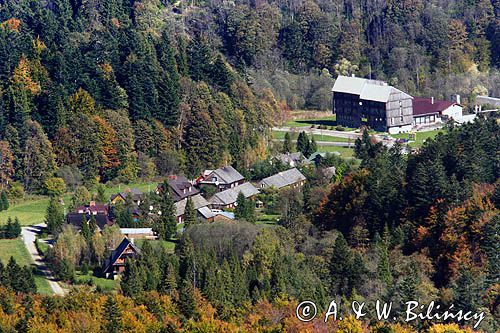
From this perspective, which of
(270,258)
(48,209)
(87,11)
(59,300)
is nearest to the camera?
(59,300)

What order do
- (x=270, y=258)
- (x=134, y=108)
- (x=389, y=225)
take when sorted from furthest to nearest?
(x=134, y=108)
(x=389, y=225)
(x=270, y=258)

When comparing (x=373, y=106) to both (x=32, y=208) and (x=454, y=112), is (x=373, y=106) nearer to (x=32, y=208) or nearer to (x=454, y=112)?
(x=454, y=112)

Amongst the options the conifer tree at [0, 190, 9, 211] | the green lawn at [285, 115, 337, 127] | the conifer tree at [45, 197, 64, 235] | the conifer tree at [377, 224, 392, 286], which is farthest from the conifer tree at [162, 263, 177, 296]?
the green lawn at [285, 115, 337, 127]

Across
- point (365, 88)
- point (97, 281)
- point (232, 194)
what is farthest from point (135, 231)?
point (365, 88)

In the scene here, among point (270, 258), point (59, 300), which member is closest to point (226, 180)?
point (270, 258)

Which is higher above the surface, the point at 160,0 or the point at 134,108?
the point at 160,0

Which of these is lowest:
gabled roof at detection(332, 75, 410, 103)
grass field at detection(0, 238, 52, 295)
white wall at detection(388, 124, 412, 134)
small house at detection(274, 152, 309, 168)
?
grass field at detection(0, 238, 52, 295)

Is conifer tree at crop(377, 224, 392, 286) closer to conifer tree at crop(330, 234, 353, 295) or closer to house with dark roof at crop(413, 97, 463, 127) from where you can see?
conifer tree at crop(330, 234, 353, 295)

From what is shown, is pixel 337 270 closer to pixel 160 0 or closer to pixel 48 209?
pixel 48 209
